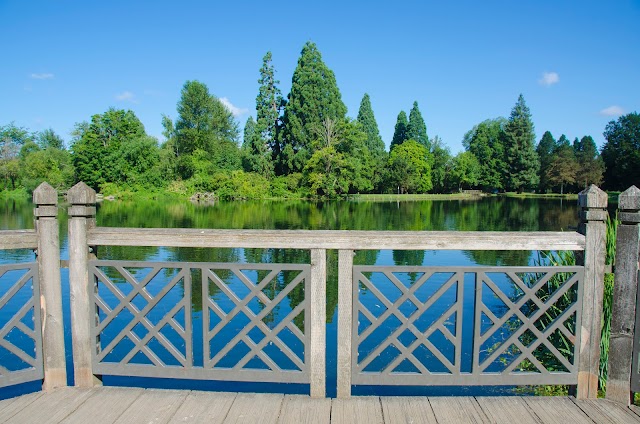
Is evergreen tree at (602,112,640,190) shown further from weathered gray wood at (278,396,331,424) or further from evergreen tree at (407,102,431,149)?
weathered gray wood at (278,396,331,424)

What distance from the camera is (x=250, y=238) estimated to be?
2822 mm

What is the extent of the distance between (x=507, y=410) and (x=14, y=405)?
9.53 ft

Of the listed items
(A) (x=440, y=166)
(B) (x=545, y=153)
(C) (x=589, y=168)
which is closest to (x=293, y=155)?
(A) (x=440, y=166)

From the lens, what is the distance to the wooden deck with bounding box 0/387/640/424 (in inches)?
102

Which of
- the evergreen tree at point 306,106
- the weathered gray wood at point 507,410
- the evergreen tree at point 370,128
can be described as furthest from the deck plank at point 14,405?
the evergreen tree at point 370,128

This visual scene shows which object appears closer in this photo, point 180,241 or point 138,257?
point 180,241

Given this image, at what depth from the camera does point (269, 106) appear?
49531 mm

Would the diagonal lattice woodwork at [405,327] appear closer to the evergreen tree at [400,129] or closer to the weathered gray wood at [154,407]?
the weathered gray wood at [154,407]

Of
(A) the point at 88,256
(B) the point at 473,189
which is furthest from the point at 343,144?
(A) the point at 88,256

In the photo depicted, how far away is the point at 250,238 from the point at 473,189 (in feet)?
227

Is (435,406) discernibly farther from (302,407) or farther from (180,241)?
(180,241)

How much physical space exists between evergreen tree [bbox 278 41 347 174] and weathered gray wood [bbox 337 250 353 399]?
139 feet

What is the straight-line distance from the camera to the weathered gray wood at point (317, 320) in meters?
2.78

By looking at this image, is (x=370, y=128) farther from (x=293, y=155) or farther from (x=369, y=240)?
(x=369, y=240)
